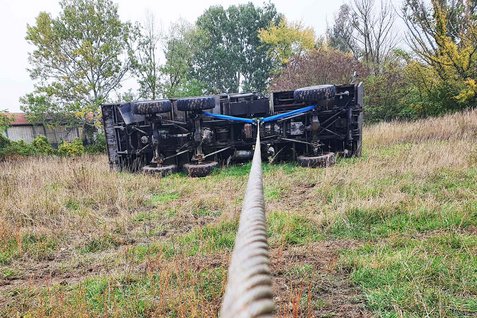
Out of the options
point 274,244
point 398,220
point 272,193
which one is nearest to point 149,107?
point 272,193

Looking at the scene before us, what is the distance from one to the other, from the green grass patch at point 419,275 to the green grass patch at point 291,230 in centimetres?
51

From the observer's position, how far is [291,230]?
126 inches

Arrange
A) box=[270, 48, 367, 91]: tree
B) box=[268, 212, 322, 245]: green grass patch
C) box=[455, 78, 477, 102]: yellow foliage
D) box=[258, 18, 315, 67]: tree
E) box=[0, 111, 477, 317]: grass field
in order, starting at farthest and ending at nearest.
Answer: box=[258, 18, 315, 67]: tree
box=[270, 48, 367, 91]: tree
box=[455, 78, 477, 102]: yellow foliage
box=[268, 212, 322, 245]: green grass patch
box=[0, 111, 477, 317]: grass field

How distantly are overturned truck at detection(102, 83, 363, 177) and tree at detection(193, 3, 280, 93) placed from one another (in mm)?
26350

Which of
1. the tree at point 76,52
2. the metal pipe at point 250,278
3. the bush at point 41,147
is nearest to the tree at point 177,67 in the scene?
the tree at point 76,52

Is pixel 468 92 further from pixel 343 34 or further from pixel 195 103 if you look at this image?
pixel 343 34

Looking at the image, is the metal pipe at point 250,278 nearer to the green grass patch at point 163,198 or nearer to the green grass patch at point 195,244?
the green grass patch at point 195,244

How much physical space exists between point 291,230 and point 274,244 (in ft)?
0.99

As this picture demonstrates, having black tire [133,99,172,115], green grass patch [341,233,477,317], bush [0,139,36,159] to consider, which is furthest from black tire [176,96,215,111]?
bush [0,139,36,159]

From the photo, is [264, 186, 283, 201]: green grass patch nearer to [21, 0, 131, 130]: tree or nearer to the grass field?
the grass field

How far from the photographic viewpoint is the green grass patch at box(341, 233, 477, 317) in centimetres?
186

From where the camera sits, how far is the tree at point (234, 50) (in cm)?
3400

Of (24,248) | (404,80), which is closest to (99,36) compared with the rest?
(404,80)

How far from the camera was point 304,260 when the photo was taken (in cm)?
265
